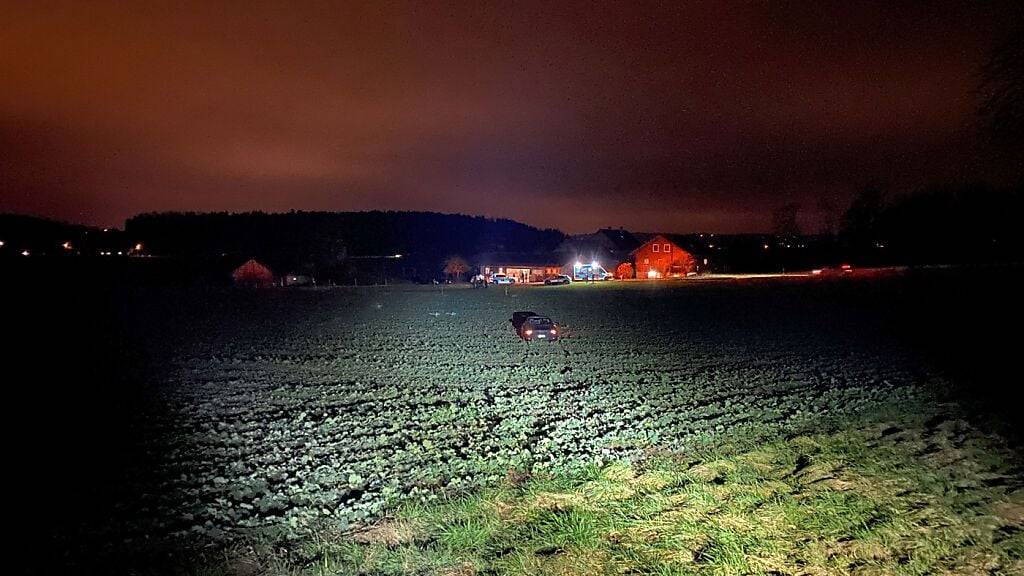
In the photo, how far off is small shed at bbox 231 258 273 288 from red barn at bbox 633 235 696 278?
227 ft

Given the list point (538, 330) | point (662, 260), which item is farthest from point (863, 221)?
point (538, 330)

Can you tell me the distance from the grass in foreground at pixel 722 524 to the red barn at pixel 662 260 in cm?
9251

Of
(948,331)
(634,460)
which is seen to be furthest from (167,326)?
(948,331)

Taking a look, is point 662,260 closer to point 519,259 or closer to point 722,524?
point 519,259

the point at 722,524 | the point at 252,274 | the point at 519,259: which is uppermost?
the point at 519,259

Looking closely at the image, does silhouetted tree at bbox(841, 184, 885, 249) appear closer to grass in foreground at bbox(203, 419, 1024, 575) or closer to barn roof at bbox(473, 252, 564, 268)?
barn roof at bbox(473, 252, 564, 268)

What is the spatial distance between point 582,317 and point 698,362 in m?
17.1

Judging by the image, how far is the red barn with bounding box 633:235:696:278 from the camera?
9962cm

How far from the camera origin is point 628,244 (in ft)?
406

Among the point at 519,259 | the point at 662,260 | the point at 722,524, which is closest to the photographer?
the point at 722,524

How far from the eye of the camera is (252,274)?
106688 millimetres

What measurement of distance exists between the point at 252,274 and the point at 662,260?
250 feet

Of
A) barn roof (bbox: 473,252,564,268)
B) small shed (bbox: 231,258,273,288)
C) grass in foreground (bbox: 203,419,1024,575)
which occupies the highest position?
barn roof (bbox: 473,252,564,268)

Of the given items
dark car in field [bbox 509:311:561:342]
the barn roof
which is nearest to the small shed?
the barn roof
